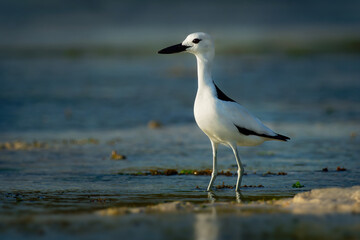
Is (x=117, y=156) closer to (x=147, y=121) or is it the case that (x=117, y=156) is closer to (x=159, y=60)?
(x=147, y=121)

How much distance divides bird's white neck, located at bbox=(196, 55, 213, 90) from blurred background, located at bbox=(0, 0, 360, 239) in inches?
61.8

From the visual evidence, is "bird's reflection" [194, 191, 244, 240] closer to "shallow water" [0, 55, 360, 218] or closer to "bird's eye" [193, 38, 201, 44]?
"shallow water" [0, 55, 360, 218]

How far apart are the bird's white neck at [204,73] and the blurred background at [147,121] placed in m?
1.57

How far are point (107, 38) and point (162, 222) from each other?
38547 mm

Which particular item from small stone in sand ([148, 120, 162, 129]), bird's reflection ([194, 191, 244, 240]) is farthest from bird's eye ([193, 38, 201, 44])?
small stone in sand ([148, 120, 162, 129])

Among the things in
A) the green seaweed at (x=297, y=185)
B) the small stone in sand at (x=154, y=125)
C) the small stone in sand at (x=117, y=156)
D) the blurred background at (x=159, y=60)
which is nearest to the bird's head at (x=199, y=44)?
the green seaweed at (x=297, y=185)

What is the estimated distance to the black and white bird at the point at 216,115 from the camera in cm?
949

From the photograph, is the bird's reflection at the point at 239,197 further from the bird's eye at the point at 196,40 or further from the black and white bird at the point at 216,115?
the bird's eye at the point at 196,40

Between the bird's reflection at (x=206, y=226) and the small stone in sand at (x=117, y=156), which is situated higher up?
the small stone in sand at (x=117, y=156)

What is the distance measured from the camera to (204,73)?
992 cm

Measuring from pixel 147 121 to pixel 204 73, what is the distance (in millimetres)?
7418

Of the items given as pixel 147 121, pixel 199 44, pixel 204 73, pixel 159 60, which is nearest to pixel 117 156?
pixel 204 73

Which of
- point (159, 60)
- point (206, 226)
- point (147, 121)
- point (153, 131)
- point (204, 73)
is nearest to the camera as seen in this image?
point (206, 226)

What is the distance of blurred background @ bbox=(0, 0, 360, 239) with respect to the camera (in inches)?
359
